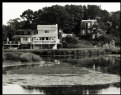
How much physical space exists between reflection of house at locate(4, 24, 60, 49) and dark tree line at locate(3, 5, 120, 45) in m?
2.21

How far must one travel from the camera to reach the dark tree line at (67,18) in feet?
164

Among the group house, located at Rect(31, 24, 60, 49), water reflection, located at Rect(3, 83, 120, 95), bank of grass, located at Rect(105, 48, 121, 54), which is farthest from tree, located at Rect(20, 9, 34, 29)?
water reflection, located at Rect(3, 83, 120, 95)

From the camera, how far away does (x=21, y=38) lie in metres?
47.1

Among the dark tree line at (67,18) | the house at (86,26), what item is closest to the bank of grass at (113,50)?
the dark tree line at (67,18)

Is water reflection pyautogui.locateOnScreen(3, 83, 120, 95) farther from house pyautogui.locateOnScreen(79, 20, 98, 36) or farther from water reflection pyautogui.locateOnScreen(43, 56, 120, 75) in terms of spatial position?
house pyautogui.locateOnScreen(79, 20, 98, 36)

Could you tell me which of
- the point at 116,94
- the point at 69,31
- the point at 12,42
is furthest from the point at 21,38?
the point at 116,94

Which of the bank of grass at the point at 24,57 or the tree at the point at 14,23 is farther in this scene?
the tree at the point at 14,23

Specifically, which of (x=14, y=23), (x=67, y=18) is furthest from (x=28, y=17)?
(x=67, y=18)

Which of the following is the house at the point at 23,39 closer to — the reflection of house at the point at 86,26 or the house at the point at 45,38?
the house at the point at 45,38

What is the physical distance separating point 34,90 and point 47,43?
3305 cm

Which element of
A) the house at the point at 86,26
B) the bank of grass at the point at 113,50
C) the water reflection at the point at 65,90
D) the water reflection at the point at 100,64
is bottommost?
the bank of grass at the point at 113,50

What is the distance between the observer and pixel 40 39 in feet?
153

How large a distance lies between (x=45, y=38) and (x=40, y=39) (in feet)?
2.57

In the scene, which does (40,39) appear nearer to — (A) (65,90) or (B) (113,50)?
(B) (113,50)
